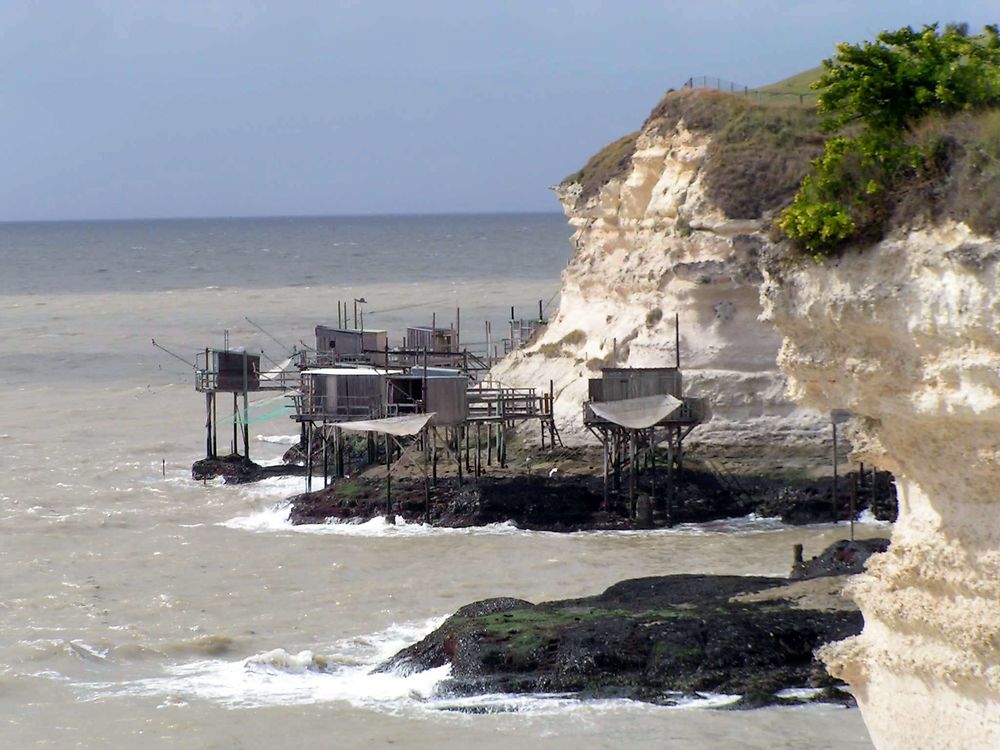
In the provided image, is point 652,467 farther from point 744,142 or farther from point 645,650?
point 645,650

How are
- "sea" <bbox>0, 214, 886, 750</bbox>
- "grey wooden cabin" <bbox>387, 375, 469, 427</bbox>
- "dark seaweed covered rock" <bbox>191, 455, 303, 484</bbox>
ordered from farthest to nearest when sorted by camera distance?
"dark seaweed covered rock" <bbox>191, 455, 303, 484</bbox> → "grey wooden cabin" <bbox>387, 375, 469, 427</bbox> → "sea" <bbox>0, 214, 886, 750</bbox>

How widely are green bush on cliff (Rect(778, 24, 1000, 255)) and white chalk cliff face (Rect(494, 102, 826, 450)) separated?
25.5m

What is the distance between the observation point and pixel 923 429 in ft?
40.4

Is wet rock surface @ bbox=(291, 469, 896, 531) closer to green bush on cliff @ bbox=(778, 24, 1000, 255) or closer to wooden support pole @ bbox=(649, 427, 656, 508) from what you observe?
wooden support pole @ bbox=(649, 427, 656, 508)

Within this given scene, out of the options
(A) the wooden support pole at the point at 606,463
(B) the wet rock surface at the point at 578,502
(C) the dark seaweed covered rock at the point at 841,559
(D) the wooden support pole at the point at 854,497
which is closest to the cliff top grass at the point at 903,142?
(C) the dark seaweed covered rock at the point at 841,559

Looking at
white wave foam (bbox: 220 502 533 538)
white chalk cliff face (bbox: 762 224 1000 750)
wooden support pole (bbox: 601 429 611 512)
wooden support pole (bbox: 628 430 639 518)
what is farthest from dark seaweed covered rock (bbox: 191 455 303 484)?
white chalk cliff face (bbox: 762 224 1000 750)

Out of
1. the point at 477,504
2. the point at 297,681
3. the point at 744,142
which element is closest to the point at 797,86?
the point at 744,142

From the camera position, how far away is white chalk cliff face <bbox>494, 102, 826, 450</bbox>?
1555 inches

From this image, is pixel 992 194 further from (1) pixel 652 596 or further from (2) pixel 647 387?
(2) pixel 647 387

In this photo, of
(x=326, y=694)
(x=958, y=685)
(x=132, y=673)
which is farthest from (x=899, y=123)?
(x=132, y=673)

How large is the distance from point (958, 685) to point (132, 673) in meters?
15.4

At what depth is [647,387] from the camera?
37781mm

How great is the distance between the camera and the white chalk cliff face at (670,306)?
39500 millimetres

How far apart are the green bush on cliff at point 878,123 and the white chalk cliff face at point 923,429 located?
320 millimetres
